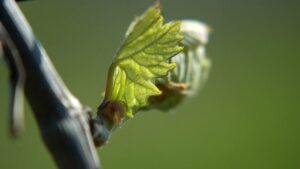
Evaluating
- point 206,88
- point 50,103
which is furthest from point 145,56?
point 206,88

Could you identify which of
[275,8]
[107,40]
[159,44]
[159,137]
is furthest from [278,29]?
[159,44]

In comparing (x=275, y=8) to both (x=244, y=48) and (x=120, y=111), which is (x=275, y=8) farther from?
(x=120, y=111)

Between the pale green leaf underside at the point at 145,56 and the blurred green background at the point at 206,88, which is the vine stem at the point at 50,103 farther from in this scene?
the blurred green background at the point at 206,88

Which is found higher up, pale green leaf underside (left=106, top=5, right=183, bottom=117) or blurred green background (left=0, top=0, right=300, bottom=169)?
blurred green background (left=0, top=0, right=300, bottom=169)

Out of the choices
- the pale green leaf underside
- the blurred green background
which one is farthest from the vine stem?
the blurred green background

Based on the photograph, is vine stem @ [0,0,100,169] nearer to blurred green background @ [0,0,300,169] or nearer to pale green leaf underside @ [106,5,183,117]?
pale green leaf underside @ [106,5,183,117]

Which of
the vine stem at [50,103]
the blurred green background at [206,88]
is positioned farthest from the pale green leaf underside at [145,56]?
the blurred green background at [206,88]
